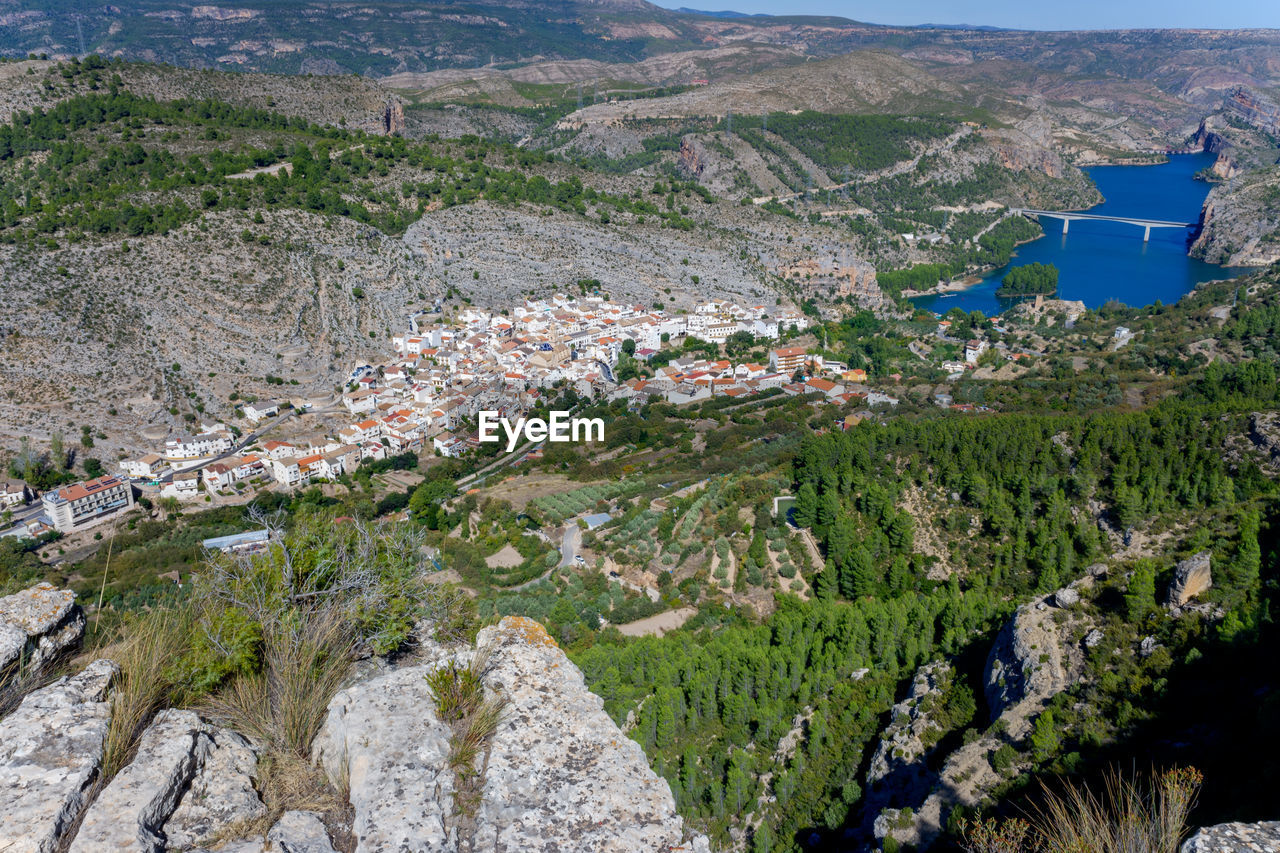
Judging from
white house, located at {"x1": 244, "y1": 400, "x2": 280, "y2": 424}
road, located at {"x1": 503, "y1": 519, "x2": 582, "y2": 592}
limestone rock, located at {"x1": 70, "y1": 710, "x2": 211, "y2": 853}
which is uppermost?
limestone rock, located at {"x1": 70, "y1": 710, "x2": 211, "y2": 853}

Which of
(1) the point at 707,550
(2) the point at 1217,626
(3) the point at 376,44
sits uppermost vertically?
(3) the point at 376,44

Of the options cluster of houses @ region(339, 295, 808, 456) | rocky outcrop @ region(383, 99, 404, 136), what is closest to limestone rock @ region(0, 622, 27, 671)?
cluster of houses @ region(339, 295, 808, 456)

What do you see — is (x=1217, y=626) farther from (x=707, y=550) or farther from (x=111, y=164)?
(x=111, y=164)

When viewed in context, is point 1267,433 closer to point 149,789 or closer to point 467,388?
point 149,789

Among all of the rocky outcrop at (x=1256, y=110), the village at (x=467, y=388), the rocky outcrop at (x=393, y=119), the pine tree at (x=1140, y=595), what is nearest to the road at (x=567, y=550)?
the village at (x=467, y=388)

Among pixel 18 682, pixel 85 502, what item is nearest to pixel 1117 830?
pixel 18 682

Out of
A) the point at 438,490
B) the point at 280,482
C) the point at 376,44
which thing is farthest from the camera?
the point at 376,44

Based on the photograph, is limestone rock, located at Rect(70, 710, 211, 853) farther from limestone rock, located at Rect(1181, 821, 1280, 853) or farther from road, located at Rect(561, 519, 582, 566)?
road, located at Rect(561, 519, 582, 566)

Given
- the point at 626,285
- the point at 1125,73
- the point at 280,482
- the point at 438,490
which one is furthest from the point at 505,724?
the point at 1125,73
